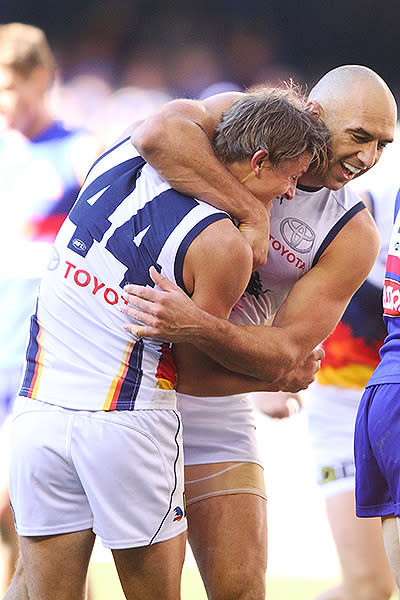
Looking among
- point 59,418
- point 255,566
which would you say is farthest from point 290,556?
point 59,418

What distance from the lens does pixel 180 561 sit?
6.74 ft

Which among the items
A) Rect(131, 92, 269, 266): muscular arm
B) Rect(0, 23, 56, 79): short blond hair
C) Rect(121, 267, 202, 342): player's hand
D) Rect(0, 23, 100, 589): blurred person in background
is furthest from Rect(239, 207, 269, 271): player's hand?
Rect(0, 23, 56, 79): short blond hair

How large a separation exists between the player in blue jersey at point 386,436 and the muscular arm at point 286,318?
0.17 m

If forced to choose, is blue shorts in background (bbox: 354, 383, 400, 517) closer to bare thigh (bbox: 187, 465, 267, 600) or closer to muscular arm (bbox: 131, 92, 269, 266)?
bare thigh (bbox: 187, 465, 267, 600)

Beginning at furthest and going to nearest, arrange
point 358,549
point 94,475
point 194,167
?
point 358,549 < point 194,167 < point 94,475

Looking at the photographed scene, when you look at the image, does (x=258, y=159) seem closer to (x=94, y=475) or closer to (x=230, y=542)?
(x=94, y=475)

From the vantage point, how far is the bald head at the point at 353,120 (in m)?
2.37

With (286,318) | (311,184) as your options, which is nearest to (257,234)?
(286,318)

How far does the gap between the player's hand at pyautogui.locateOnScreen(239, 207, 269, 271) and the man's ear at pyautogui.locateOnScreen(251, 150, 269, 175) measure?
4.2 inches

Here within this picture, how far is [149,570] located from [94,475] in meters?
0.25

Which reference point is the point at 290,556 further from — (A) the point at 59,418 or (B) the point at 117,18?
(B) the point at 117,18

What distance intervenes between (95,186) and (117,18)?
3618mm

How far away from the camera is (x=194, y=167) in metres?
2.08

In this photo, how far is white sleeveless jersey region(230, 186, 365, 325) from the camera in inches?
96.0
